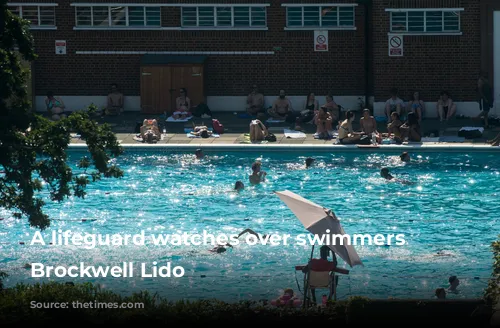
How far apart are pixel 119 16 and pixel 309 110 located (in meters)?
7.66

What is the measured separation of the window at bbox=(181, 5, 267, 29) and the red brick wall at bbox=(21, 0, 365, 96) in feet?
0.72

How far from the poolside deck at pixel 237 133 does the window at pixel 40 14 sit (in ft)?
13.4

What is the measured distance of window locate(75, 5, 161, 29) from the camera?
37.5m

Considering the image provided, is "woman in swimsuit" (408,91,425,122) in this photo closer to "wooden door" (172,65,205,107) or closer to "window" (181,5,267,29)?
"window" (181,5,267,29)

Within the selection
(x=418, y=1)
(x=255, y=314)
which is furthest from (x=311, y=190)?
(x=255, y=314)

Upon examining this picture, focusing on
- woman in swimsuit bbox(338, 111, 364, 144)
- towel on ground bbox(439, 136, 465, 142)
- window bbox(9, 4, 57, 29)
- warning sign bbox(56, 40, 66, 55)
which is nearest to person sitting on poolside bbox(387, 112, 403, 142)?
woman in swimsuit bbox(338, 111, 364, 144)

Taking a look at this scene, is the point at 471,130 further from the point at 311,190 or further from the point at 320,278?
the point at 320,278

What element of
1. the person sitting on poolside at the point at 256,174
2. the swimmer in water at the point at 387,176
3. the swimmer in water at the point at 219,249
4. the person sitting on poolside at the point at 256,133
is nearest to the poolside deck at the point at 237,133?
the person sitting on poolside at the point at 256,133

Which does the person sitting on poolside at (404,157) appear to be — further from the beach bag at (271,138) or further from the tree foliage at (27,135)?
the tree foliage at (27,135)

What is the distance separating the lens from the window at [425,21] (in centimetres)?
3578

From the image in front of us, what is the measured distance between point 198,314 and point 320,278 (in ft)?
13.6

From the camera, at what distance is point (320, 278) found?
16172mm

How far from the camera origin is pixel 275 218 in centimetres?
2383

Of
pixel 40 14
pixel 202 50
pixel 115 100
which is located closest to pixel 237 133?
pixel 202 50
